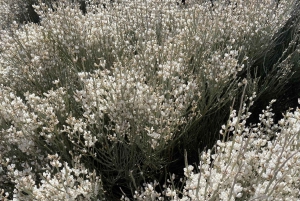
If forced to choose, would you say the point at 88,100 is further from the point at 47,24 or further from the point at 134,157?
the point at 47,24

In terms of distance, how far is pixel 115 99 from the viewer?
1.85 m

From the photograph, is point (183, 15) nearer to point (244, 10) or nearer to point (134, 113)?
point (244, 10)

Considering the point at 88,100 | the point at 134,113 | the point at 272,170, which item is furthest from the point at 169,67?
the point at 272,170

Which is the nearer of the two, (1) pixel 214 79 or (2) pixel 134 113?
(2) pixel 134 113

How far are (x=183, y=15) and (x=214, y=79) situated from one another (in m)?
1.03

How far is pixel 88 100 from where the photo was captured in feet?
5.93

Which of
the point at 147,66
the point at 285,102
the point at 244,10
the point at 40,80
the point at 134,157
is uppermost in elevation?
the point at 244,10

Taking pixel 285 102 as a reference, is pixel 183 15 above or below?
above

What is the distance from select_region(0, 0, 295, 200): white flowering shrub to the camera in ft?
5.71

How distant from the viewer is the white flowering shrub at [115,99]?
1.74 metres

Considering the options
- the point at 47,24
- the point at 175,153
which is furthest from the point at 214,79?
the point at 47,24

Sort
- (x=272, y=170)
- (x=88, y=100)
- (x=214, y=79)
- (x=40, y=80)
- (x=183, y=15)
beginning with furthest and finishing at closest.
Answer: (x=183, y=15) → (x=40, y=80) → (x=214, y=79) → (x=88, y=100) → (x=272, y=170)

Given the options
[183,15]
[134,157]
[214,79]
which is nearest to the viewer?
[134,157]

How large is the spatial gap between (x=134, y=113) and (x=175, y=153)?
63 cm
